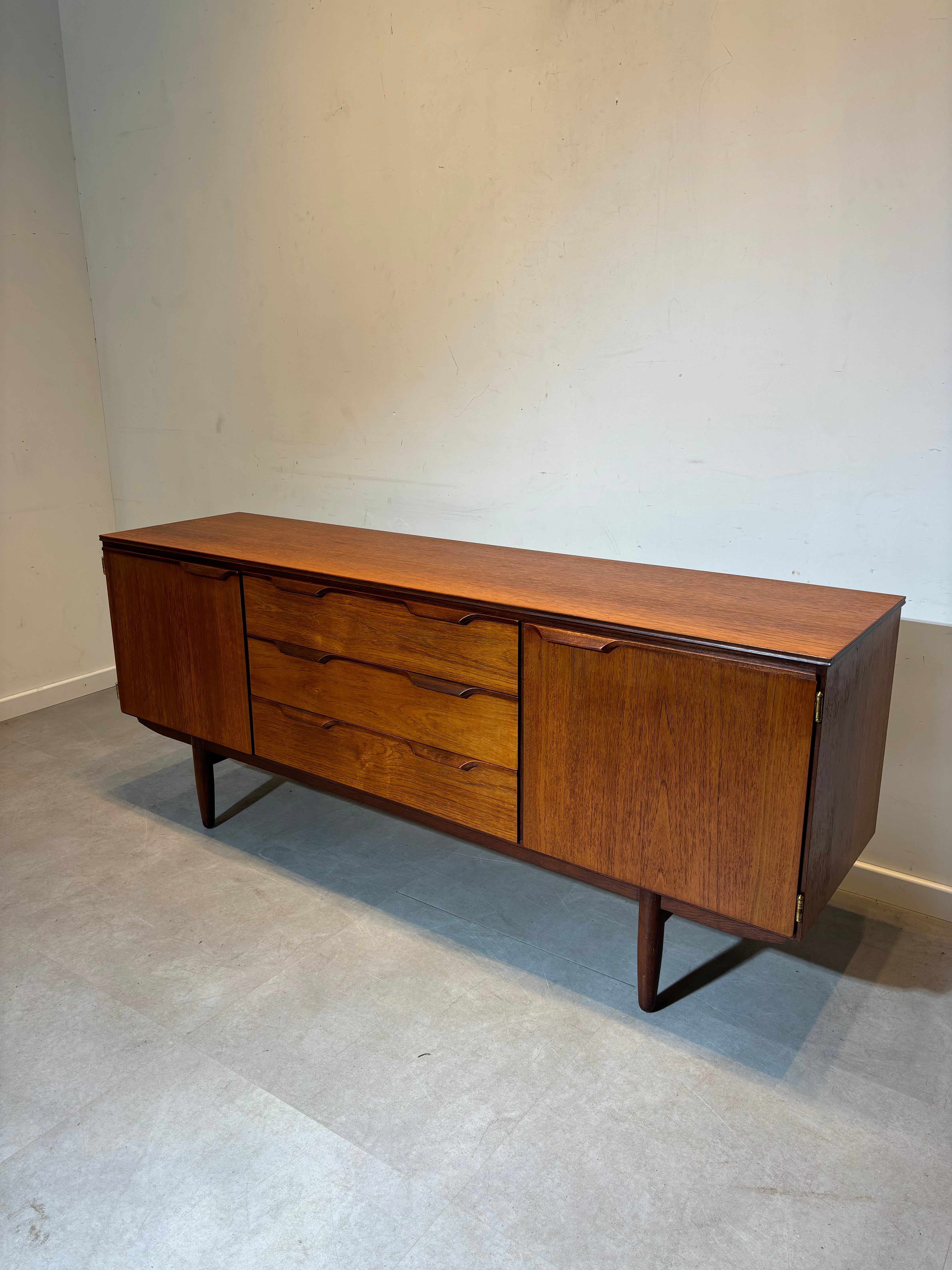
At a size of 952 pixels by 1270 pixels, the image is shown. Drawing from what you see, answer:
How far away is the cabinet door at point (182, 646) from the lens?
7.52 ft

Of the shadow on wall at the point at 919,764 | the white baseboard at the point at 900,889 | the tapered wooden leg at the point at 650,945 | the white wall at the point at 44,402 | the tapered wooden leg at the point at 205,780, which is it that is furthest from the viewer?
the white wall at the point at 44,402

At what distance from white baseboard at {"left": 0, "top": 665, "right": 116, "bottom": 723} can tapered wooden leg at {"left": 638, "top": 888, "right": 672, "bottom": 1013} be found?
8.39ft

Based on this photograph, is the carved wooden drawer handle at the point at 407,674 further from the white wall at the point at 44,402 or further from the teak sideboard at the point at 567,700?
the white wall at the point at 44,402

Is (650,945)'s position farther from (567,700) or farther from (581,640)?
(581,640)

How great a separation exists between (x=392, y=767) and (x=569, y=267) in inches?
50.5

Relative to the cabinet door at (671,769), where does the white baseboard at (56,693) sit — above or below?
below

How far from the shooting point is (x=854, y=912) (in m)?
2.18

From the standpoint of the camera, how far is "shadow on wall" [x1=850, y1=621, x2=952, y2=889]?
2.03 m

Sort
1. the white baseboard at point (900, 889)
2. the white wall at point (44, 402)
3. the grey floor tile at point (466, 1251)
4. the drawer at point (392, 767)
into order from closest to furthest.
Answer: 1. the grey floor tile at point (466, 1251)
2. the drawer at point (392, 767)
3. the white baseboard at point (900, 889)
4. the white wall at point (44, 402)

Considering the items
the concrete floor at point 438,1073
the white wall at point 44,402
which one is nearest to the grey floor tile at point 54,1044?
the concrete floor at point 438,1073

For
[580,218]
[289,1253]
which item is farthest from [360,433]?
[289,1253]

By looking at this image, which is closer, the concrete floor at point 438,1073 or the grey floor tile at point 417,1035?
the concrete floor at point 438,1073

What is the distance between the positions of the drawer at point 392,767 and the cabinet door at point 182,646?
12cm

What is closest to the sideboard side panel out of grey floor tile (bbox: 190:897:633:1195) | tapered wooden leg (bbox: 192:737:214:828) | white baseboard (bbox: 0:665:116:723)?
grey floor tile (bbox: 190:897:633:1195)
